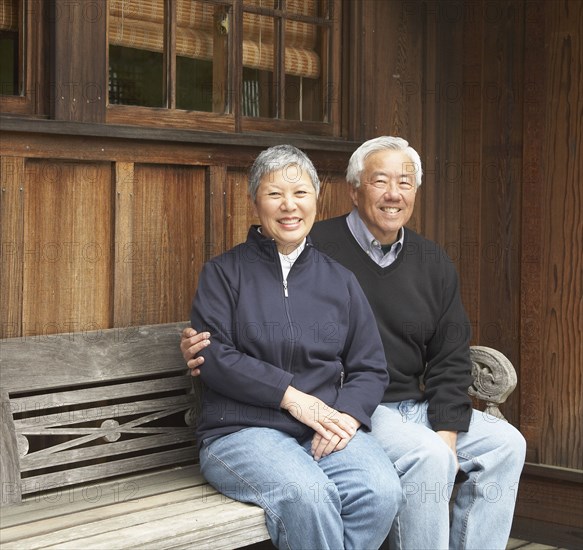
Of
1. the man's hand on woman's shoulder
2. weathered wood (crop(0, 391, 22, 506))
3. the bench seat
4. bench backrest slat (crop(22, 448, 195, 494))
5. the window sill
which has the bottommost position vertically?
the bench seat

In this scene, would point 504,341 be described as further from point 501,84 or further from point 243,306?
point 243,306

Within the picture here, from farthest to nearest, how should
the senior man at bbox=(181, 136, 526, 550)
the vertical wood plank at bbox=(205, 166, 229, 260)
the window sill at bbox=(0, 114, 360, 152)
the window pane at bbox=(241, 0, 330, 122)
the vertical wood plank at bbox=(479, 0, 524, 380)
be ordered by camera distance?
1. the vertical wood plank at bbox=(479, 0, 524, 380)
2. the window pane at bbox=(241, 0, 330, 122)
3. the vertical wood plank at bbox=(205, 166, 229, 260)
4. the senior man at bbox=(181, 136, 526, 550)
5. the window sill at bbox=(0, 114, 360, 152)

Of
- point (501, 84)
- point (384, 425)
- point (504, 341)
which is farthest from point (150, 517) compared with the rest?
point (501, 84)

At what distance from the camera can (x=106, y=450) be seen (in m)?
3.37

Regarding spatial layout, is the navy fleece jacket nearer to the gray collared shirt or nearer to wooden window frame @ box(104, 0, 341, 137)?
the gray collared shirt

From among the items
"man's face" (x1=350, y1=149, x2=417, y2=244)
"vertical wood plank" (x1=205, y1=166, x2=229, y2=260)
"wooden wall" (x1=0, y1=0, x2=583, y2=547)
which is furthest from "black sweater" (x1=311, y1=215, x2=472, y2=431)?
"wooden wall" (x1=0, y1=0, x2=583, y2=547)

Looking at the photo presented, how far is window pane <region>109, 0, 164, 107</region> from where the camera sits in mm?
3627

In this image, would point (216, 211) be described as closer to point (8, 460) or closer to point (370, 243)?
point (370, 243)

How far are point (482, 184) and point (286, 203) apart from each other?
1.66 meters

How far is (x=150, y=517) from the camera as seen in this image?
2957 millimetres

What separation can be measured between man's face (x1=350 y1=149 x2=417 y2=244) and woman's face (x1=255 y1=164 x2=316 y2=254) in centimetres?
41

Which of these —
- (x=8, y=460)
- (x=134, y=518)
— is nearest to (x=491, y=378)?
(x=134, y=518)

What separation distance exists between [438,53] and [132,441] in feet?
7.45

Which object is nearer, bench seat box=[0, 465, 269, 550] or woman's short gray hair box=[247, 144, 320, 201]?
bench seat box=[0, 465, 269, 550]
